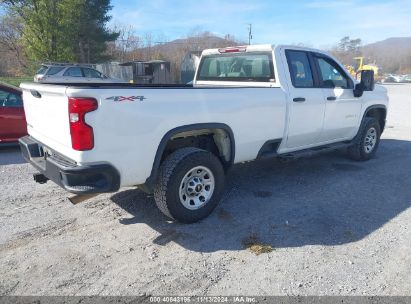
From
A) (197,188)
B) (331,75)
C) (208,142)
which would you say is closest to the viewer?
(197,188)

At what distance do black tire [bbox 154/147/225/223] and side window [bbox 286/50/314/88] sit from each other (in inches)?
72.2

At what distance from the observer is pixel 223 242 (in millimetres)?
3617

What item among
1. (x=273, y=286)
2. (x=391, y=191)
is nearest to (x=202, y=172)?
(x=273, y=286)

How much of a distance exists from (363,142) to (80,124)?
17.2 ft

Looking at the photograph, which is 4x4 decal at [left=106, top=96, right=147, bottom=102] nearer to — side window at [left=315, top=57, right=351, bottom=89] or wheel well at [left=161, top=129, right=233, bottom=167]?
wheel well at [left=161, top=129, right=233, bottom=167]

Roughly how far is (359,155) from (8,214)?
5724 mm

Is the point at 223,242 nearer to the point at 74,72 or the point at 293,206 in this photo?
the point at 293,206

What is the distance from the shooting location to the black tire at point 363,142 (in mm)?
6352

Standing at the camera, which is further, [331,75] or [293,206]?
[331,75]

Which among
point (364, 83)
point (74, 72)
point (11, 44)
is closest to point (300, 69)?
point (364, 83)

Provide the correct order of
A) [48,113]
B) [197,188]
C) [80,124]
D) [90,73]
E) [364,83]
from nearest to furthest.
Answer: [80,124], [48,113], [197,188], [364,83], [90,73]

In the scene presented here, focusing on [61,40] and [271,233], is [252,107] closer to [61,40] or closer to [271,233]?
[271,233]

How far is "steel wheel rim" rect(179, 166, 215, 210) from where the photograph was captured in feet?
12.8

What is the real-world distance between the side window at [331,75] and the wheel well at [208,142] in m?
2.08
